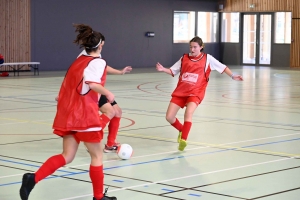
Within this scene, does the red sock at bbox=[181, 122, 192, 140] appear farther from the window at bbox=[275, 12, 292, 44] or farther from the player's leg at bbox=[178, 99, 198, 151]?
the window at bbox=[275, 12, 292, 44]

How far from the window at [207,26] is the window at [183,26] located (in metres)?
0.53

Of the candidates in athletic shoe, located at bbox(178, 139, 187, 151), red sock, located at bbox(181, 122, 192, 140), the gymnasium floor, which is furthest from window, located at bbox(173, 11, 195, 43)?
athletic shoe, located at bbox(178, 139, 187, 151)

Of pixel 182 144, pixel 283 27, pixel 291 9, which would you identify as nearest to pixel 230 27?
pixel 283 27

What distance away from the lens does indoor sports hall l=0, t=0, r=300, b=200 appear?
245 inches

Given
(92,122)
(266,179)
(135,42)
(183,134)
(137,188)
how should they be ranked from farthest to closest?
(135,42), (183,134), (266,179), (137,188), (92,122)

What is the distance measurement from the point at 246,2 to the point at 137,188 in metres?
28.0

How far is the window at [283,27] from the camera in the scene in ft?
104

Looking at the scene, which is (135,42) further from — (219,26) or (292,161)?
(292,161)

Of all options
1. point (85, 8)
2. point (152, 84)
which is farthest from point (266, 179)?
point (85, 8)

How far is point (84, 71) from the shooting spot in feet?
17.6

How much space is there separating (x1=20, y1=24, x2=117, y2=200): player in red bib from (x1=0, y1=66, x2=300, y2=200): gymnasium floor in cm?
40

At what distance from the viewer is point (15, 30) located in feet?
84.8

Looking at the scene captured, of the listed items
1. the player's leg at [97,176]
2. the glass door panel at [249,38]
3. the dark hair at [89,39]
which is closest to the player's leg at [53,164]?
the player's leg at [97,176]

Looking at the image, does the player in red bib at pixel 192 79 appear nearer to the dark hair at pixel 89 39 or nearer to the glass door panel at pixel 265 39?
the dark hair at pixel 89 39
